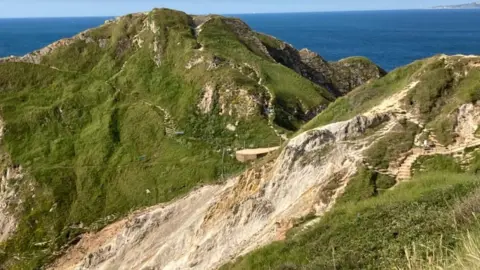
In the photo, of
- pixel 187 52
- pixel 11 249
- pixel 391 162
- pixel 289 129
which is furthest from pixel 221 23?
pixel 391 162

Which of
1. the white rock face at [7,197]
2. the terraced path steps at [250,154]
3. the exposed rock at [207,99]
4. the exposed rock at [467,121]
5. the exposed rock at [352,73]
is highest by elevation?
the exposed rock at [467,121]

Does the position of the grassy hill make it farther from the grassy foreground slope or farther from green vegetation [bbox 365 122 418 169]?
the grassy foreground slope

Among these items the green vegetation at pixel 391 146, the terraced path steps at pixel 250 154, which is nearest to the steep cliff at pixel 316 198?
the green vegetation at pixel 391 146

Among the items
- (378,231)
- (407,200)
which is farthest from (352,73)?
(378,231)

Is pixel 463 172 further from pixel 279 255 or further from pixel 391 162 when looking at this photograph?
pixel 279 255

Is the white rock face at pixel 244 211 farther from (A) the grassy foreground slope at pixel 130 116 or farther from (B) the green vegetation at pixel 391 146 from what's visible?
(A) the grassy foreground slope at pixel 130 116

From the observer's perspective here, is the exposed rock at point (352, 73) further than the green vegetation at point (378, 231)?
Yes

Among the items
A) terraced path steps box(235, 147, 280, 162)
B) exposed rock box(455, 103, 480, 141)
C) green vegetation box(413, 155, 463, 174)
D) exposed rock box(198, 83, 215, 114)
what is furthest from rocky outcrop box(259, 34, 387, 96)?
green vegetation box(413, 155, 463, 174)
